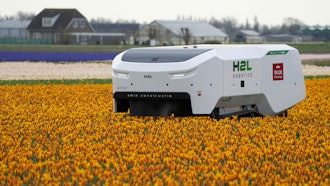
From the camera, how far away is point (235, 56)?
14602mm

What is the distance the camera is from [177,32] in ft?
410

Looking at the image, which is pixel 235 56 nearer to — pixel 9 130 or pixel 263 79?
pixel 263 79

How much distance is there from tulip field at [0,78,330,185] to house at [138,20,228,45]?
10618cm

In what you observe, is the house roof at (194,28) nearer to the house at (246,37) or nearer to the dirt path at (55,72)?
the house at (246,37)

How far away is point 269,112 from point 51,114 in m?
4.45

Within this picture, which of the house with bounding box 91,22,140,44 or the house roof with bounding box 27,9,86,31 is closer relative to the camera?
the house roof with bounding box 27,9,86,31

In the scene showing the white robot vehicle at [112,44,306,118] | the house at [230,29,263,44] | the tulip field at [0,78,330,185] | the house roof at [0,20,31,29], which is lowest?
the house at [230,29,263,44]

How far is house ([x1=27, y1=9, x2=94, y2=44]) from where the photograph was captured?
4572 inches

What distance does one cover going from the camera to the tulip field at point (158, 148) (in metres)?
9.37

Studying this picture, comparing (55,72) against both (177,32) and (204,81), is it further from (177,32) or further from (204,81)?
(177,32)

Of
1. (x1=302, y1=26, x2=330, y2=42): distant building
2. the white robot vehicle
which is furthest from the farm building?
the white robot vehicle

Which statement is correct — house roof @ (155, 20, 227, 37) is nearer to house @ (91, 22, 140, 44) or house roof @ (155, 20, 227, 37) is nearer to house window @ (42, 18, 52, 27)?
house @ (91, 22, 140, 44)

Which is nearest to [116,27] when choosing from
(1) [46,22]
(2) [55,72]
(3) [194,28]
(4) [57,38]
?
(3) [194,28]

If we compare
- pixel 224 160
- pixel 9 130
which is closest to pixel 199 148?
pixel 224 160
